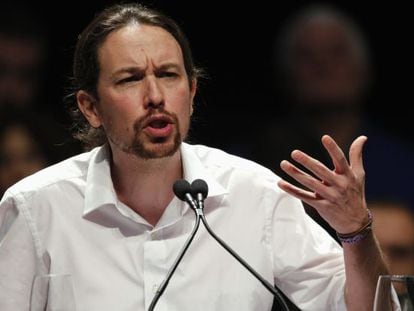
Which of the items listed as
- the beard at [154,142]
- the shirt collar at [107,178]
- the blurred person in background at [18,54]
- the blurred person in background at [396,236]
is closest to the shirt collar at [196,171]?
the shirt collar at [107,178]

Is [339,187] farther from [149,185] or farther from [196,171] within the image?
[149,185]

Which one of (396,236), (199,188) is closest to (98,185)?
(199,188)

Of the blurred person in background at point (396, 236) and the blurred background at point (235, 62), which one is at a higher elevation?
the blurred background at point (235, 62)

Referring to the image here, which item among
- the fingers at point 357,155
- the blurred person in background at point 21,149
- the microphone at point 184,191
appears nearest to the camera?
the microphone at point 184,191

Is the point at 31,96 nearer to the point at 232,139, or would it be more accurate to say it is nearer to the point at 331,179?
the point at 232,139

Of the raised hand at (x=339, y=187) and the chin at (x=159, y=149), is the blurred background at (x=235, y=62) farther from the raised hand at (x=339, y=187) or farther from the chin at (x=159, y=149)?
the raised hand at (x=339, y=187)

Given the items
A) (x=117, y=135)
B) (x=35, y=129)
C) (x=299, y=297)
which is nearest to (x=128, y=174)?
(x=117, y=135)

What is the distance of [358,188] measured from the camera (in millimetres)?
2105

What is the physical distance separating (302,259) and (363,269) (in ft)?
0.77

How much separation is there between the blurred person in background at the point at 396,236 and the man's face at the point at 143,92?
0.99 metres

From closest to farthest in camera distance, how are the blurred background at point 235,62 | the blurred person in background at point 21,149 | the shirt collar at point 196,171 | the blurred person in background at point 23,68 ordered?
1. the shirt collar at point 196,171
2. the blurred person in background at point 21,149
3. the blurred person in background at point 23,68
4. the blurred background at point 235,62

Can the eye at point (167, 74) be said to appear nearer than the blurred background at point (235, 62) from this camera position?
Yes

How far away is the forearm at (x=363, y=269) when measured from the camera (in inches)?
83.8

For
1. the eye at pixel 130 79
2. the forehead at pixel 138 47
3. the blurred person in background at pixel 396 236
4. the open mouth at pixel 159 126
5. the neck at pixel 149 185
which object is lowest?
the blurred person in background at pixel 396 236
